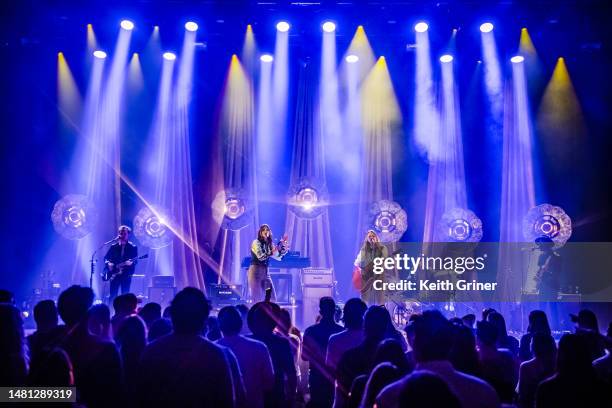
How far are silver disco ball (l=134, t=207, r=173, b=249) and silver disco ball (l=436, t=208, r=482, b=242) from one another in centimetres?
693

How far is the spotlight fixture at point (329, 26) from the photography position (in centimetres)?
1277

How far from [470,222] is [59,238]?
33.9 ft

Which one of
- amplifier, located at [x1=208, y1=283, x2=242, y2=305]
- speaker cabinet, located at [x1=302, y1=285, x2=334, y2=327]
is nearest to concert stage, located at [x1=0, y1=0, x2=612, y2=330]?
speaker cabinet, located at [x1=302, y1=285, x2=334, y2=327]

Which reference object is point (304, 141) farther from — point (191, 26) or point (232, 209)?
point (191, 26)

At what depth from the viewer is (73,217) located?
43.9 feet

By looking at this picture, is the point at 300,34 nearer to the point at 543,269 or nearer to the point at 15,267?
the point at 543,269

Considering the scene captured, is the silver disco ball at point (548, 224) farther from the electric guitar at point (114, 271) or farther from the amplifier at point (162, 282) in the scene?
the electric guitar at point (114, 271)

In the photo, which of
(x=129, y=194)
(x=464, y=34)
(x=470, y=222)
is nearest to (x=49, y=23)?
(x=129, y=194)

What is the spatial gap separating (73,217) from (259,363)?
36.7 feet

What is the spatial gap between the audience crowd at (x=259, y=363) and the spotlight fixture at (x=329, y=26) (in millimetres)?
9880

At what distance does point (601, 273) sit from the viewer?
12438mm

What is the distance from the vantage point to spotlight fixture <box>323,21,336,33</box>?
41.9 ft

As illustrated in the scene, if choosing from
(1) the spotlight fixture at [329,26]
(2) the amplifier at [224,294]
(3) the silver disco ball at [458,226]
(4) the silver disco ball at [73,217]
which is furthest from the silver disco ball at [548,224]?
(4) the silver disco ball at [73,217]

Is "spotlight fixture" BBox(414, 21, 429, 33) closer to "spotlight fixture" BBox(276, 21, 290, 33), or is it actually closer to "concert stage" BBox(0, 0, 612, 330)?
"concert stage" BBox(0, 0, 612, 330)
